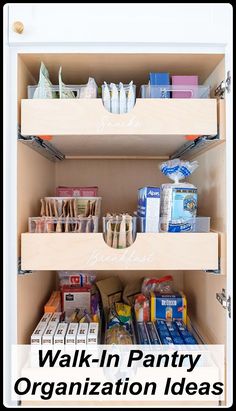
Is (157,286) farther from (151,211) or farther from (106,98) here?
(106,98)

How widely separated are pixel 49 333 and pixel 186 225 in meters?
0.51

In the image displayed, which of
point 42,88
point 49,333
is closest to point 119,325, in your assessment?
point 49,333

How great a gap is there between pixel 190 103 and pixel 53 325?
2.55 ft

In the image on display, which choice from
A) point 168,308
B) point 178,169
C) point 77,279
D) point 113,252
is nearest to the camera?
point 113,252

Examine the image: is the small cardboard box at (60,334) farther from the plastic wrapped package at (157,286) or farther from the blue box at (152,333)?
the plastic wrapped package at (157,286)

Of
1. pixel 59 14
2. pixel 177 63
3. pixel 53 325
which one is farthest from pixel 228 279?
pixel 59 14

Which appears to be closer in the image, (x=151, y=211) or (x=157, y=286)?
(x=151, y=211)

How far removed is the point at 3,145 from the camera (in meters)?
0.91

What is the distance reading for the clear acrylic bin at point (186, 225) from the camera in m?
0.97

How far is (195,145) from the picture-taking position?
1.08 metres

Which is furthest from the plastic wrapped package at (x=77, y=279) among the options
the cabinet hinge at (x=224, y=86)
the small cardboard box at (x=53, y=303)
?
the cabinet hinge at (x=224, y=86)

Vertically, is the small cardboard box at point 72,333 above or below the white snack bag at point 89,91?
below

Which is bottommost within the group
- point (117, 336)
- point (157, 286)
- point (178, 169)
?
point (117, 336)

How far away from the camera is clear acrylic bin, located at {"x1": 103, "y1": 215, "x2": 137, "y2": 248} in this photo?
0.95 meters
